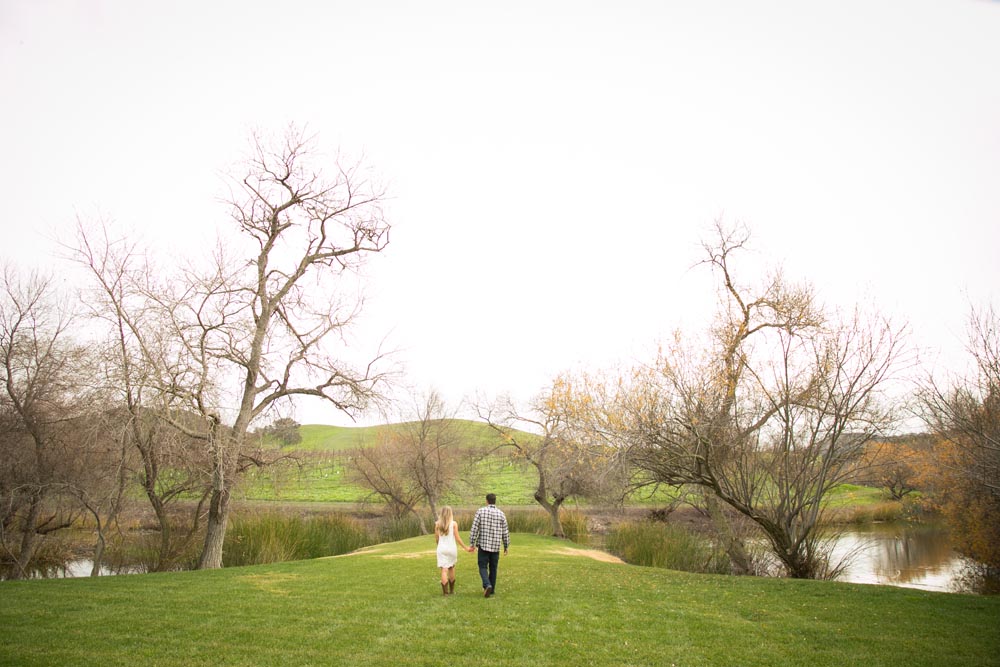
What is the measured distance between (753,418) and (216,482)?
16290mm

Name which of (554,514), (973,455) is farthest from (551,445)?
(973,455)

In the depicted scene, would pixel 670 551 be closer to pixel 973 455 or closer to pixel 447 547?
pixel 973 455

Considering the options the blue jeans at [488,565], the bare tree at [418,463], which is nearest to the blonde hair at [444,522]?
the blue jeans at [488,565]

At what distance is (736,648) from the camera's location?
7746 millimetres

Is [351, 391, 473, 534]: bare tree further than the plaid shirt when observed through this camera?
Yes

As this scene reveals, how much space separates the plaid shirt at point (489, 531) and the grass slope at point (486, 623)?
99 cm

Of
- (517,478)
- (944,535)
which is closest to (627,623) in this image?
(944,535)

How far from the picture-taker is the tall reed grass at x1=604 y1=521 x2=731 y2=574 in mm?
21078

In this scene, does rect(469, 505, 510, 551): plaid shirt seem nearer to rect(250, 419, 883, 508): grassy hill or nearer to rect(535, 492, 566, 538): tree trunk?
rect(250, 419, 883, 508): grassy hill

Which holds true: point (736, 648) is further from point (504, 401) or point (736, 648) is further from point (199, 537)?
point (504, 401)

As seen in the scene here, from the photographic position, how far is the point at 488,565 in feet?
36.5

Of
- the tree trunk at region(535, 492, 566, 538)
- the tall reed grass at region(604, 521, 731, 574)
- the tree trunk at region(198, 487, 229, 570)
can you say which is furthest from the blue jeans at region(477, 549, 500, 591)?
the tree trunk at region(535, 492, 566, 538)

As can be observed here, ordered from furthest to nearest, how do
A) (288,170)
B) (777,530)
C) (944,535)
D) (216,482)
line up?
(944,535) → (288,170) → (216,482) → (777,530)

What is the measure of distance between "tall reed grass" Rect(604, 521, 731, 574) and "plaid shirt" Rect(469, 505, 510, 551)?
507 inches
